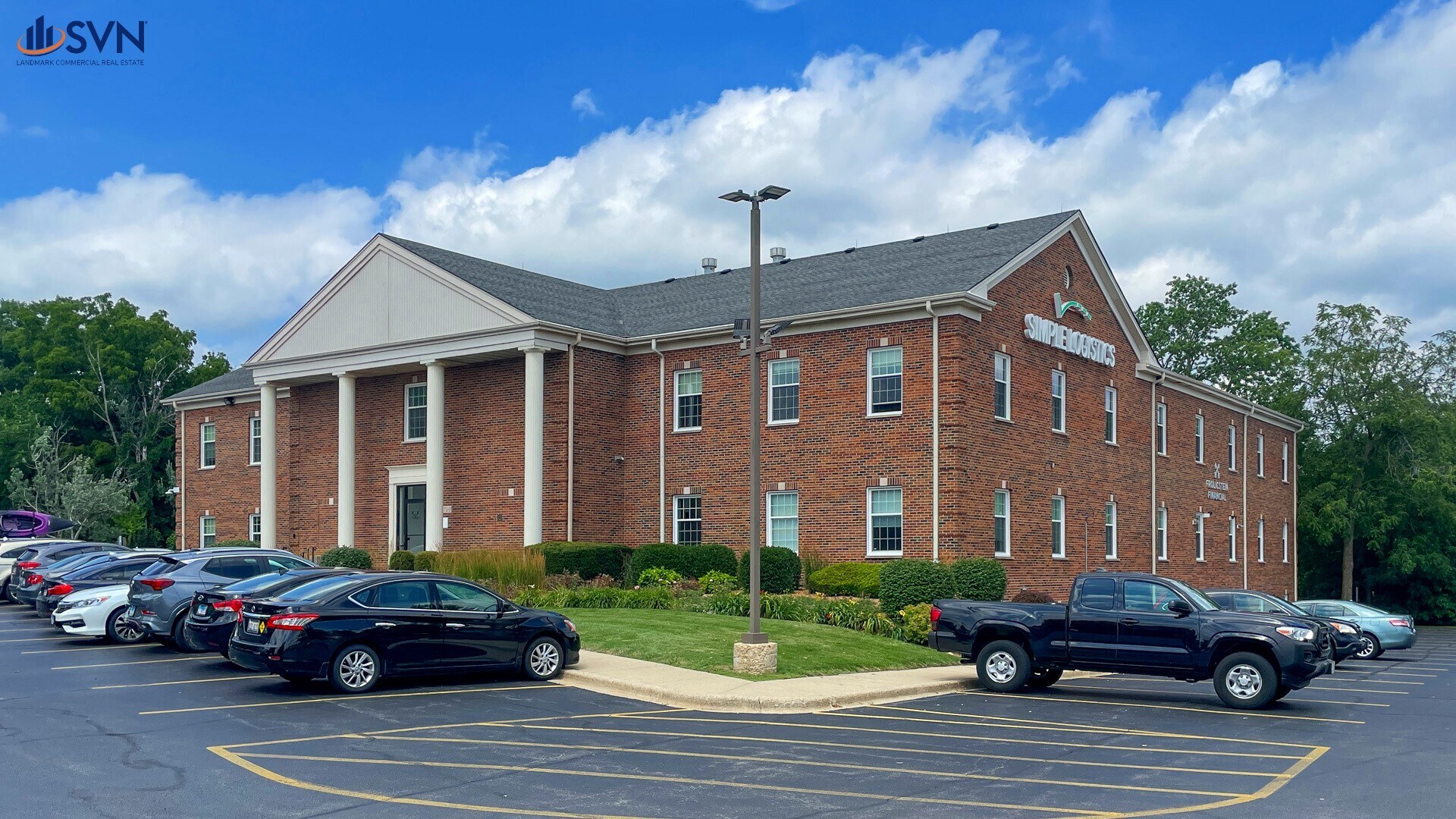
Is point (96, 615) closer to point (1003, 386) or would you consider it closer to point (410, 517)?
point (410, 517)

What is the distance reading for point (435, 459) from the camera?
34531mm

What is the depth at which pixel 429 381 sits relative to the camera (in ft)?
114

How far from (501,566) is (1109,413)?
18488 mm

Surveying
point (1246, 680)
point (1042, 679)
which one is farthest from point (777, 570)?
point (1246, 680)

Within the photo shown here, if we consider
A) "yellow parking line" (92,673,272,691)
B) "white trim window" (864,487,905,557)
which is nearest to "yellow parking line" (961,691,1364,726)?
"yellow parking line" (92,673,272,691)

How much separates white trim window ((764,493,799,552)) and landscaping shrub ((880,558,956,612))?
4.54 metres

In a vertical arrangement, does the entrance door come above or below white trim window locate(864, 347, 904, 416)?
below

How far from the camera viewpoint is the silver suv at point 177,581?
20266mm

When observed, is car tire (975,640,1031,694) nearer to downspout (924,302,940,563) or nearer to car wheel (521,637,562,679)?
car wheel (521,637,562,679)

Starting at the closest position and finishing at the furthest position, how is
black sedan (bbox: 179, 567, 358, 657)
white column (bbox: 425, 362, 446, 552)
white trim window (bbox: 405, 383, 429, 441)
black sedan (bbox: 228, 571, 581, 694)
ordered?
1. black sedan (bbox: 228, 571, 581, 694)
2. black sedan (bbox: 179, 567, 358, 657)
3. white column (bbox: 425, 362, 446, 552)
4. white trim window (bbox: 405, 383, 429, 441)

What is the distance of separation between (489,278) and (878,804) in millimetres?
27554

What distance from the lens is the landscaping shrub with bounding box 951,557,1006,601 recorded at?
27.2 meters

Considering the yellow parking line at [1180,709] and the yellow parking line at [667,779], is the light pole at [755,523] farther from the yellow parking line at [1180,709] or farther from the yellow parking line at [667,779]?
the yellow parking line at [667,779]

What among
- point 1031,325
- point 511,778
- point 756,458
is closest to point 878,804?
point 511,778
